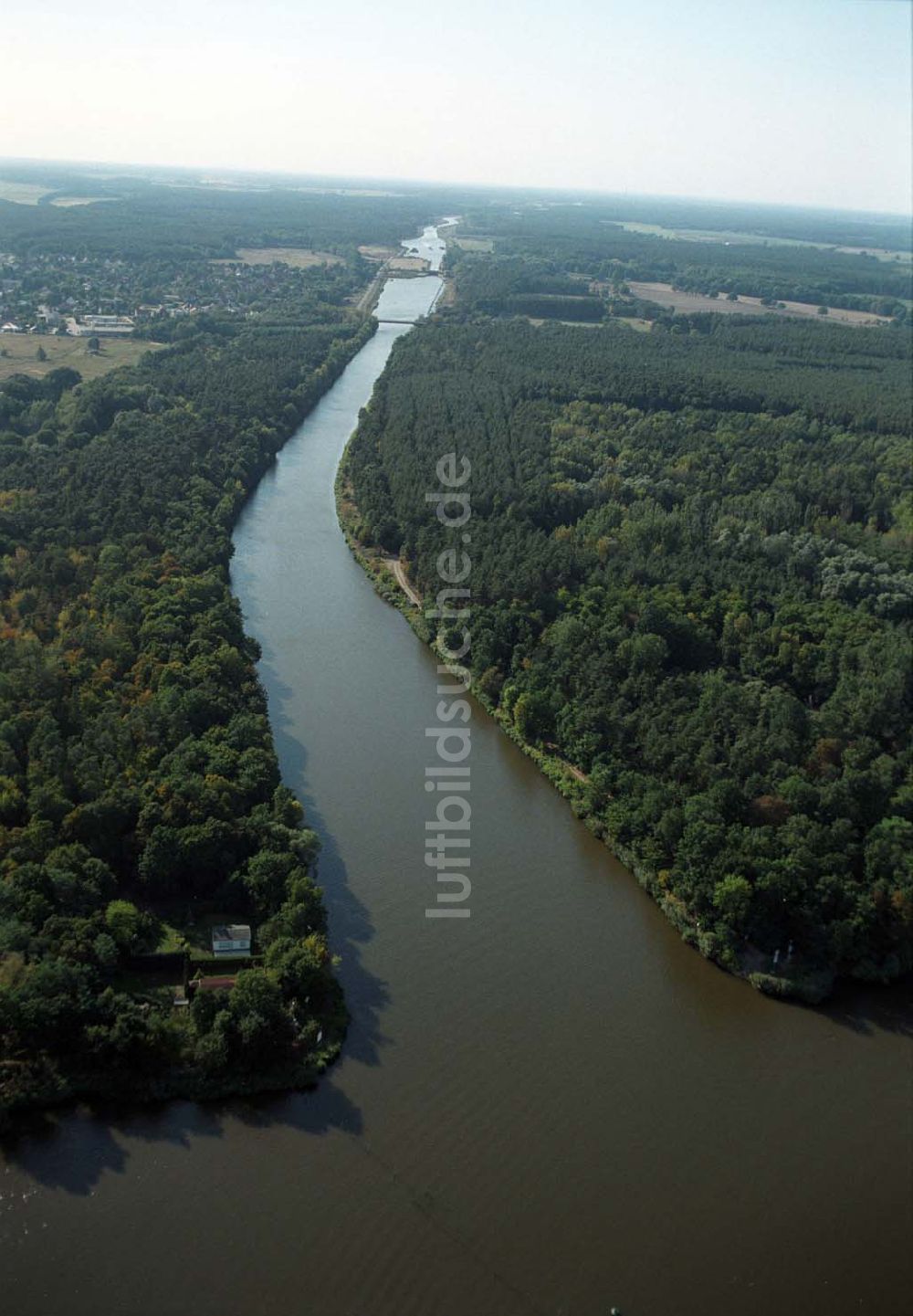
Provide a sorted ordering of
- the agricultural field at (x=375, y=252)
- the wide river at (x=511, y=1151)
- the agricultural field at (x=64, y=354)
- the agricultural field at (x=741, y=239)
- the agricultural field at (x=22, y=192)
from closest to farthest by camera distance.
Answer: the wide river at (x=511, y=1151) → the agricultural field at (x=64, y=354) → the agricultural field at (x=375, y=252) → the agricultural field at (x=22, y=192) → the agricultural field at (x=741, y=239)

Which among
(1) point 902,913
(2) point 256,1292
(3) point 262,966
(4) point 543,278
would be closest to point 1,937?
(3) point 262,966

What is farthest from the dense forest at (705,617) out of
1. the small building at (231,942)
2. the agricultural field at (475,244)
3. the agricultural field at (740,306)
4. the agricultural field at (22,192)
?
the agricultural field at (22,192)

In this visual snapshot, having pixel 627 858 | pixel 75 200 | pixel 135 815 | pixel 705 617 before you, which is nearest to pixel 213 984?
pixel 135 815

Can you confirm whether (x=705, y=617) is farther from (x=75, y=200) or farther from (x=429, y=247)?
(x=75, y=200)

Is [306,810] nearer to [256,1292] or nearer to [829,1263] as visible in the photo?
[256,1292]

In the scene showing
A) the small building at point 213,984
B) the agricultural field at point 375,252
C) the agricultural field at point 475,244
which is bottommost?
the small building at point 213,984

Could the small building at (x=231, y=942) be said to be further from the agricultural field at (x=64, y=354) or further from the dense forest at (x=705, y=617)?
the agricultural field at (x=64, y=354)

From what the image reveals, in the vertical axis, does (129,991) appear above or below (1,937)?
below
